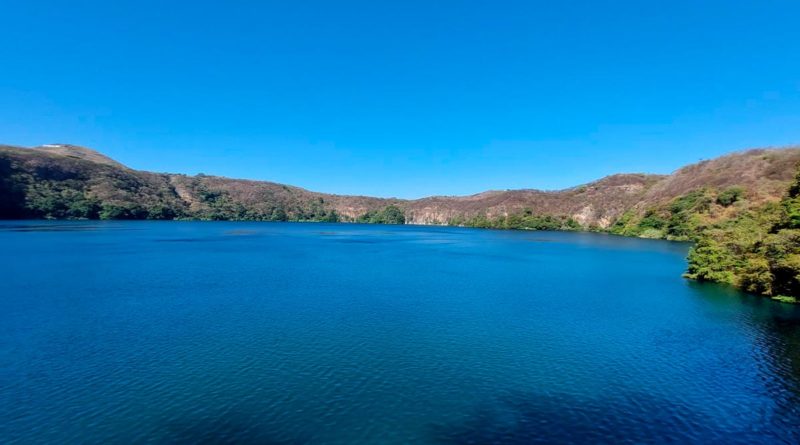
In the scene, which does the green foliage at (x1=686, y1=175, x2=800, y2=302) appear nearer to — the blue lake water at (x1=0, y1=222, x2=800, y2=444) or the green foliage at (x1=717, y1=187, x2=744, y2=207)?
the blue lake water at (x1=0, y1=222, x2=800, y2=444)

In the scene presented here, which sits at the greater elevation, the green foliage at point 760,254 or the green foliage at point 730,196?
the green foliage at point 730,196

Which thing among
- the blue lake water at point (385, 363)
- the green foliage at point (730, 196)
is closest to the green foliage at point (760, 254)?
the blue lake water at point (385, 363)

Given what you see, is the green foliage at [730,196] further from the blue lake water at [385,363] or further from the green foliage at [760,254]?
the blue lake water at [385,363]

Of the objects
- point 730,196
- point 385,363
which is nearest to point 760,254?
point 385,363

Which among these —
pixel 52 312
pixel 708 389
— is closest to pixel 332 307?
pixel 52 312

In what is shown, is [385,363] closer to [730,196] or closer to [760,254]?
[760,254]

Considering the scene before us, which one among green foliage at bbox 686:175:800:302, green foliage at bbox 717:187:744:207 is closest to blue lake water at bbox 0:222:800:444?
green foliage at bbox 686:175:800:302

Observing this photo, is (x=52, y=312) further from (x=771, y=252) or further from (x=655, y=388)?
(x=771, y=252)

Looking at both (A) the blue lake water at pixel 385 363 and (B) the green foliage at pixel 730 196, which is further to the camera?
(B) the green foliage at pixel 730 196
